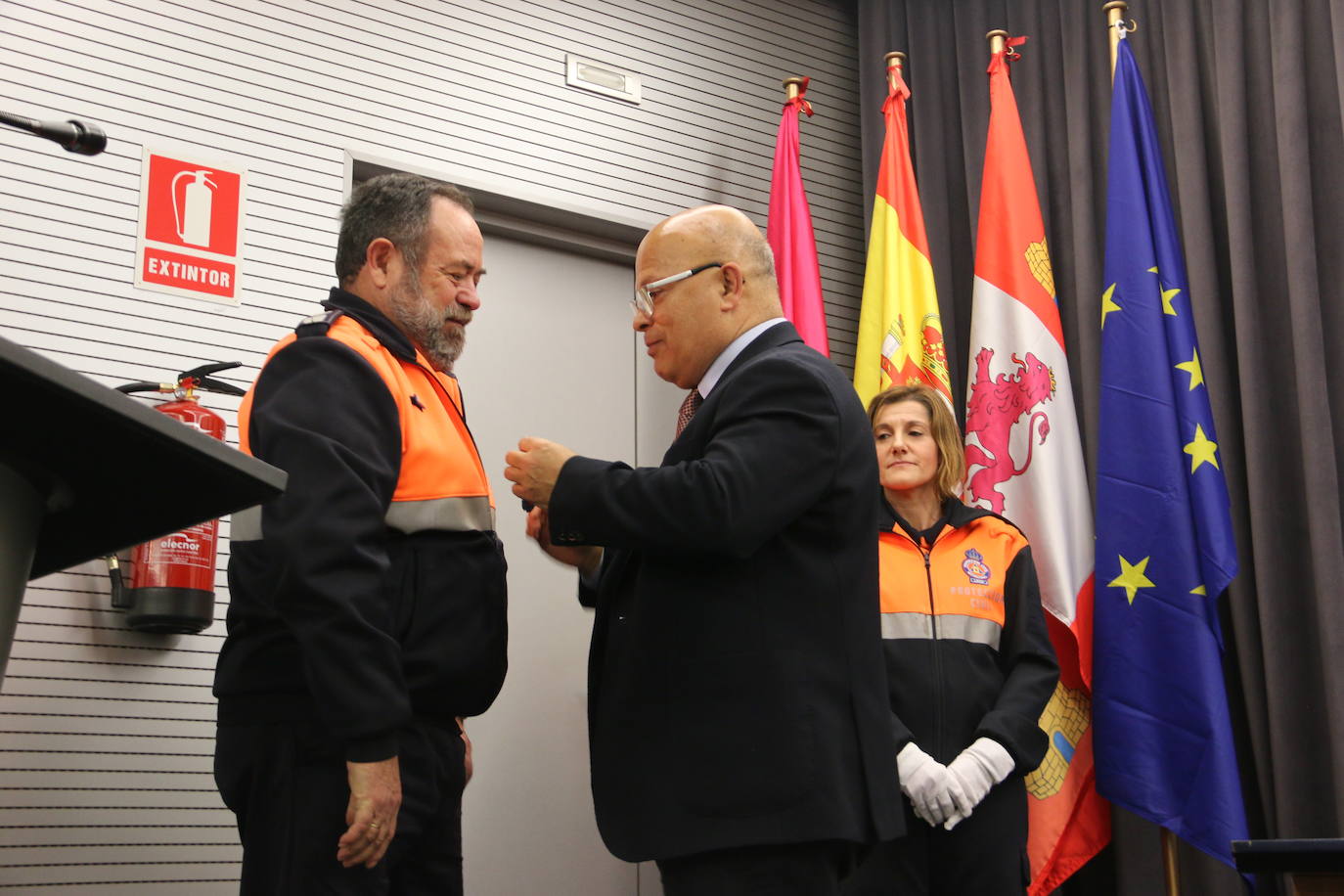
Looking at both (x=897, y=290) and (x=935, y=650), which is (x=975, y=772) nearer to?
(x=935, y=650)

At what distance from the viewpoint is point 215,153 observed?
347 centimetres

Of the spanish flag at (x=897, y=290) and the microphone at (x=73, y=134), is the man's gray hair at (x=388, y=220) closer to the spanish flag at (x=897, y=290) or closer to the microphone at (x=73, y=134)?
the microphone at (x=73, y=134)

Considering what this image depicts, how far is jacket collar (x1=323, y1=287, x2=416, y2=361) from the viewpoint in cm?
213

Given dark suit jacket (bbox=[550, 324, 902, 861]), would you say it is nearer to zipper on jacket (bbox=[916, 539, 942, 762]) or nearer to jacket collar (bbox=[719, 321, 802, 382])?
jacket collar (bbox=[719, 321, 802, 382])

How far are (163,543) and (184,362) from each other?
0.54 meters


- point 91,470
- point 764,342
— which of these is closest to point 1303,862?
point 764,342

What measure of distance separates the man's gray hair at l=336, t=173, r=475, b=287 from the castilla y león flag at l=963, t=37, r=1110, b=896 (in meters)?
2.06

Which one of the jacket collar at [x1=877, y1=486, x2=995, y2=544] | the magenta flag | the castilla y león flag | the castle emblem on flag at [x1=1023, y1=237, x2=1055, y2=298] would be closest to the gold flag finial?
the castilla y león flag

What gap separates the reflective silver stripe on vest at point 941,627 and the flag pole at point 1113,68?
0.83 m

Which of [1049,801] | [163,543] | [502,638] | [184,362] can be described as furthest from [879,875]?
[184,362]

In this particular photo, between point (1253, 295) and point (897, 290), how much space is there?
1.05m

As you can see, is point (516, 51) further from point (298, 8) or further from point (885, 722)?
point (885, 722)

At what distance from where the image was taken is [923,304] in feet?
13.8

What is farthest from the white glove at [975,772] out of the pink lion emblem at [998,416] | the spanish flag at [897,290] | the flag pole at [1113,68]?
the spanish flag at [897,290]
